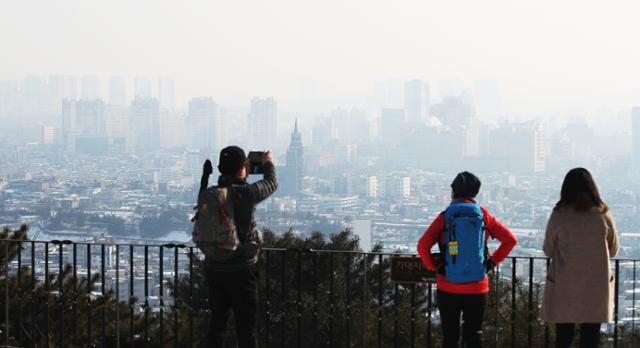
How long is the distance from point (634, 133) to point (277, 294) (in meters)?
131

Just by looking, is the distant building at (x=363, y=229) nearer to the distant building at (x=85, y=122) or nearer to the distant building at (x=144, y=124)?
the distant building at (x=144, y=124)

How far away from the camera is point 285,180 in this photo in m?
128

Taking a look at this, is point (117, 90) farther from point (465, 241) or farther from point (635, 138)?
point (465, 241)

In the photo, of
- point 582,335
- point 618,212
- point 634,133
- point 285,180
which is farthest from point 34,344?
point 634,133

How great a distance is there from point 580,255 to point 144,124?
6192 inches

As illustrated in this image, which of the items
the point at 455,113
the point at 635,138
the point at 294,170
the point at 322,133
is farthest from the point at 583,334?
the point at 322,133

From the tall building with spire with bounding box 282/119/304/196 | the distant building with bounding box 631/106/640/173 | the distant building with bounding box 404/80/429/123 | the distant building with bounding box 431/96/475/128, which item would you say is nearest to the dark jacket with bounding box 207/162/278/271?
the tall building with spire with bounding box 282/119/304/196

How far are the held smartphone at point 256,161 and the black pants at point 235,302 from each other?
2.05ft

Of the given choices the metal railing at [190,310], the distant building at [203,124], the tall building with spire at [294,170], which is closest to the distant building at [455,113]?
the tall building with spire at [294,170]

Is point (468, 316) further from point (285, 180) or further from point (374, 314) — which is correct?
point (285, 180)

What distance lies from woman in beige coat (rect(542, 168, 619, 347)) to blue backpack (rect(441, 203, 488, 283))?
437 millimetres

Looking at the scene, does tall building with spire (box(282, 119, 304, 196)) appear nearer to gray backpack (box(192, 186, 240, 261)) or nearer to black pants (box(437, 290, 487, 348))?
black pants (box(437, 290, 487, 348))

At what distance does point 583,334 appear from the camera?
6258 millimetres

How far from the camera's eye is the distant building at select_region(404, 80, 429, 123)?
545ft
